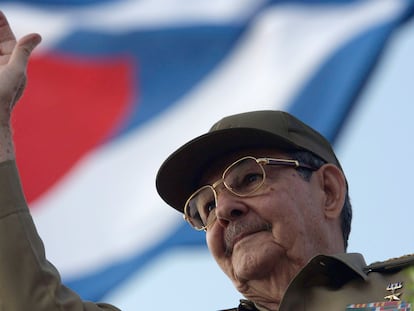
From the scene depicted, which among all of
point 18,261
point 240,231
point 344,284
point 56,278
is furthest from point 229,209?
point 18,261

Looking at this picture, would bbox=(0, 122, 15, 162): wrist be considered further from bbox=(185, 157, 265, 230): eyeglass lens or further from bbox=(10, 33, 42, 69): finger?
bbox=(185, 157, 265, 230): eyeglass lens

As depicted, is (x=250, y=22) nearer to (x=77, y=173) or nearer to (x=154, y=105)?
(x=154, y=105)

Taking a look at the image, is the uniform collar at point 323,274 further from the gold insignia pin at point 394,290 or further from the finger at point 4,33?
the finger at point 4,33

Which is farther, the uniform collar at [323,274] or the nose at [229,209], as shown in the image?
the nose at [229,209]

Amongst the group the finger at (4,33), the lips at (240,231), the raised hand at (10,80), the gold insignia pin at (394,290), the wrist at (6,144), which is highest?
the finger at (4,33)

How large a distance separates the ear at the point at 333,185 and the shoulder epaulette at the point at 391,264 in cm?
61

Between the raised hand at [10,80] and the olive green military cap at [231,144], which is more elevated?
the raised hand at [10,80]

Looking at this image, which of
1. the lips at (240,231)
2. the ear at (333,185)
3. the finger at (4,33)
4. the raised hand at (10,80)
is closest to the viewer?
the raised hand at (10,80)

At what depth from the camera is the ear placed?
18.0 feet

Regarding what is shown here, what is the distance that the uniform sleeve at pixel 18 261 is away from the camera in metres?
4.67

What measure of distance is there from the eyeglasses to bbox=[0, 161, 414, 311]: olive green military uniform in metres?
0.57

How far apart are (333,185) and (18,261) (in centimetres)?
134

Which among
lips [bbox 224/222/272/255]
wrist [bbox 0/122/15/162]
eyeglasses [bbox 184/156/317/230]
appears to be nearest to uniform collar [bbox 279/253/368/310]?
lips [bbox 224/222/272/255]

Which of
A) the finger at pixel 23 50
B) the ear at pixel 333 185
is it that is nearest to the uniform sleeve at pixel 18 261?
the finger at pixel 23 50
